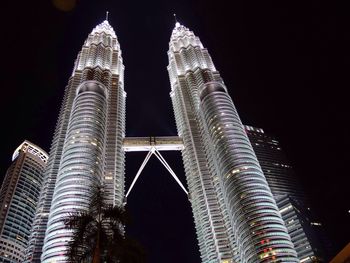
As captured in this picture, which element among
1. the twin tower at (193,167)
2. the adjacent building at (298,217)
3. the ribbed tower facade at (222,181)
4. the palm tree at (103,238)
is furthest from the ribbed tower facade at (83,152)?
the palm tree at (103,238)

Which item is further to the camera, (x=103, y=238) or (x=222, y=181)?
(x=222, y=181)

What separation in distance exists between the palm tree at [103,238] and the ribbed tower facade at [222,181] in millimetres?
89971

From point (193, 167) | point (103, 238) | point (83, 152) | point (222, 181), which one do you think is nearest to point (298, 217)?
point (222, 181)

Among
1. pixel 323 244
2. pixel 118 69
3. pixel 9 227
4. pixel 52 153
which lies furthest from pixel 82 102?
pixel 323 244

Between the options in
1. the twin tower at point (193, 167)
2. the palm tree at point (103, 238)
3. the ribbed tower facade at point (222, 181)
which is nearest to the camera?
the palm tree at point (103, 238)

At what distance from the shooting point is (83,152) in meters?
135

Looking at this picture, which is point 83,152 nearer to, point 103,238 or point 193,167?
point 193,167

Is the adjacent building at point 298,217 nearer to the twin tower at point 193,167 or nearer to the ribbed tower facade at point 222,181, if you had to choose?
the ribbed tower facade at point 222,181

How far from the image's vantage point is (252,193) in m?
124

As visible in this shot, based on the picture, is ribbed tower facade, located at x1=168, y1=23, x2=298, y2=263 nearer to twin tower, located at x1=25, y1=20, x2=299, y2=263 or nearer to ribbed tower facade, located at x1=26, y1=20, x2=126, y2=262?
twin tower, located at x1=25, y1=20, x2=299, y2=263

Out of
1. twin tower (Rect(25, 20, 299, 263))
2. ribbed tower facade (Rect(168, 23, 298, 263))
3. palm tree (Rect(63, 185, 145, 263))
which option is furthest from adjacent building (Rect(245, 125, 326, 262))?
palm tree (Rect(63, 185, 145, 263))

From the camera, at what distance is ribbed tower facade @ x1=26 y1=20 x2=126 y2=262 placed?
12025cm

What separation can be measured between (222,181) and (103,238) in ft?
353

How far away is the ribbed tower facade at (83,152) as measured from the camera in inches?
4734
